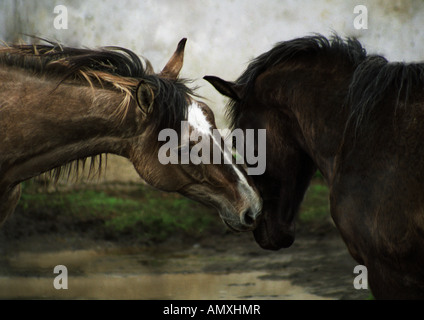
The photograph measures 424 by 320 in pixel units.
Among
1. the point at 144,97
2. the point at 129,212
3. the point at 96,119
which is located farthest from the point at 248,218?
the point at 129,212

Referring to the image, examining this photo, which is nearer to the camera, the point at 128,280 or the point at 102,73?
the point at 102,73

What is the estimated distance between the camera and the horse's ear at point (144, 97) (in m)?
2.87

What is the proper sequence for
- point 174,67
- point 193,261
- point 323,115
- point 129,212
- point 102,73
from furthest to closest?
1. point 129,212
2. point 193,261
3. point 174,67
4. point 323,115
5. point 102,73

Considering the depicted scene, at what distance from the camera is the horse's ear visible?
9.40 feet

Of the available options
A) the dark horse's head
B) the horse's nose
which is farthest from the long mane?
the horse's nose

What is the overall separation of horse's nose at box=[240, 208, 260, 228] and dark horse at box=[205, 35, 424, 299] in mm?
345

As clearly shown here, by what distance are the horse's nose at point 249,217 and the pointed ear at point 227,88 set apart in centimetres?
71

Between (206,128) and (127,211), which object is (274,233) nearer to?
(206,128)

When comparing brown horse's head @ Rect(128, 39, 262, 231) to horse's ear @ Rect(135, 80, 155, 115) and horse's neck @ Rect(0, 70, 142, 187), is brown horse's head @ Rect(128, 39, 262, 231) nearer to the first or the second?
horse's ear @ Rect(135, 80, 155, 115)

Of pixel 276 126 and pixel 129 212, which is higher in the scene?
pixel 129 212

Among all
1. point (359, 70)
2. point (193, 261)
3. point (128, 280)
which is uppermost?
point (359, 70)

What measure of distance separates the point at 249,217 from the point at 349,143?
0.67 meters

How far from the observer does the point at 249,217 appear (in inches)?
124

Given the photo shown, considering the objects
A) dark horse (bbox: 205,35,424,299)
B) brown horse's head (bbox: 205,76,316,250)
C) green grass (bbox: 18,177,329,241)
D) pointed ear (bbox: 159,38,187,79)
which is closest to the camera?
dark horse (bbox: 205,35,424,299)
